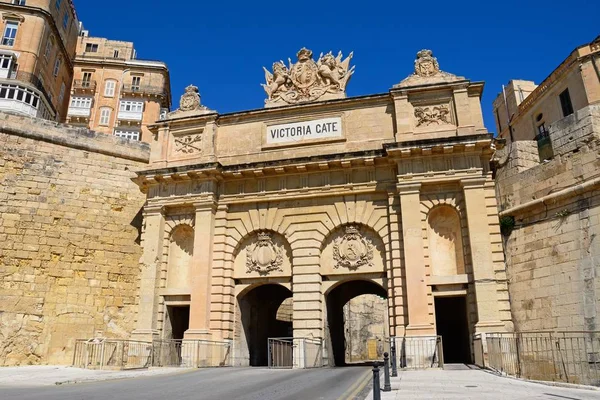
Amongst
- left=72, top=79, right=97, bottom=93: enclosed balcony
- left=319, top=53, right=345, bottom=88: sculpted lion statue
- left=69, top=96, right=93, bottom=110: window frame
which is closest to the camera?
left=319, top=53, right=345, bottom=88: sculpted lion statue

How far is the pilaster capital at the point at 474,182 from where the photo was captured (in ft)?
56.8

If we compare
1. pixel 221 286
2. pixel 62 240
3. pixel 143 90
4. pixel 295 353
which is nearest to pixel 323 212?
pixel 221 286

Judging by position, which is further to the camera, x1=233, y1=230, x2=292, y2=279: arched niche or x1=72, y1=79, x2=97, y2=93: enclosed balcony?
x1=72, y1=79, x2=97, y2=93: enclosed balcony

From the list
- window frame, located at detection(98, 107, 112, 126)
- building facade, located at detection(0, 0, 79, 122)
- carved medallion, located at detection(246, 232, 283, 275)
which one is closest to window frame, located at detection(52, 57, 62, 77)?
building facade, located at detection(0, 0, 79, 122)

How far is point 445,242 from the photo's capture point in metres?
17.8

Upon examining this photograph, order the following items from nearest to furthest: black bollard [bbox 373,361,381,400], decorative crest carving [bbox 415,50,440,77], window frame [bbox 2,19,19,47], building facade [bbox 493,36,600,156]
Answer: black bollard [bbox 373,361,381,400]
decorative crest carving [bbox 415,50,440,77]
building facade [bbox 493,36,600,156]
window frame [bbox 2,19,19,47]

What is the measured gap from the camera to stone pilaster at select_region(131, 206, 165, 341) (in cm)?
1880

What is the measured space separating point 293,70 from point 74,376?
14.8 meters

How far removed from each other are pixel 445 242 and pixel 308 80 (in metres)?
9.23

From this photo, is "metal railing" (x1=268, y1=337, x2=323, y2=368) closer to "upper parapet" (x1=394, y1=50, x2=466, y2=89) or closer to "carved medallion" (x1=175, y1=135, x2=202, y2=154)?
"carved medallion" (x1=175, y1=135, x2=202, y2=154)

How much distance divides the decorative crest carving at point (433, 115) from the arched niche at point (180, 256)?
10589 millimetres

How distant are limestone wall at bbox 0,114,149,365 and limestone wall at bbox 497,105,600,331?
53.0ft

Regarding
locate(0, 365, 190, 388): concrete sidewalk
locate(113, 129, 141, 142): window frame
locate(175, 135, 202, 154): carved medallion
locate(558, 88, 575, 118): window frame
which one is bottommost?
locate(0, 365, 190, 388): concrete sidewalk

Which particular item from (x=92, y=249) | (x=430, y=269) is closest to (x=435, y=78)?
(x=430, y=269)
